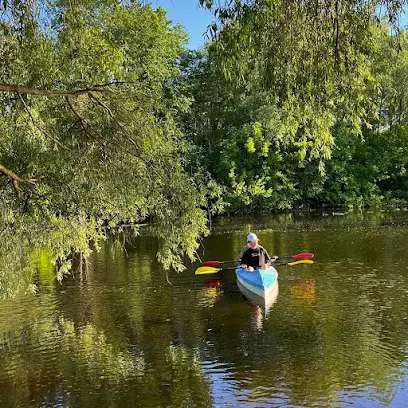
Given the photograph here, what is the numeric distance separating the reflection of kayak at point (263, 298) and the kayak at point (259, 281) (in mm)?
60

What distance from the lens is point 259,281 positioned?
1153 cm

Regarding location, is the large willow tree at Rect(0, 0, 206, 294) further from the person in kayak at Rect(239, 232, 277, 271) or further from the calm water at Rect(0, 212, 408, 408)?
the person in kayak at Rect(239, 232, 277, 271)

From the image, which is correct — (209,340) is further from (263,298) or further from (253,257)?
(253,257)

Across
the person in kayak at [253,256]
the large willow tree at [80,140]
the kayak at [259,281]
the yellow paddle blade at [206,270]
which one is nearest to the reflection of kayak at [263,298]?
the kayak at [259,281]

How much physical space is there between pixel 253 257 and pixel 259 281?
1.38 metres

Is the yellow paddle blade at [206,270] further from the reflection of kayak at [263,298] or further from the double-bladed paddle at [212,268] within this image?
the reflection of kayak at [263,298]

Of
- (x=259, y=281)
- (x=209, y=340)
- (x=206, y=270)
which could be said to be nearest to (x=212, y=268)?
(x=206, y=270)

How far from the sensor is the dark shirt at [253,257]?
1283 cm

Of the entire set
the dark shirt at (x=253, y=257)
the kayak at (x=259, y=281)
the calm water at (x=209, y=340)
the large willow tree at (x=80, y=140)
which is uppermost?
the large willow tree at (x=80, y=140)

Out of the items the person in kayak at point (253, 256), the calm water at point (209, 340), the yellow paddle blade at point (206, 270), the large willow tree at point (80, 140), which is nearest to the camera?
the large willow tree at point (80, 140)

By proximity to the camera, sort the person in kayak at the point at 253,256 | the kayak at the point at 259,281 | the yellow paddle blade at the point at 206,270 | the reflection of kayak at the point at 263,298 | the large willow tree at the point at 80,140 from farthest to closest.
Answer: the yellow paddle blade at the point at 206,270, the person in kayak at the point at 253,256, the kayak at the point at 259,281, the reflection of kayak at the point at 263,298, the large willow tree at the point at 80,140

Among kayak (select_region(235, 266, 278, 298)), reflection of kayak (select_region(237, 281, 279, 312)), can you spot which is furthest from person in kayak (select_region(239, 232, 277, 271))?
reflection of kayak (select_region(237, 281, 279, 312))

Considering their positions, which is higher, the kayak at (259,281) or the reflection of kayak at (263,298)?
the kayak at (259,281)

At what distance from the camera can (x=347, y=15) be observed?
3.87 meters
